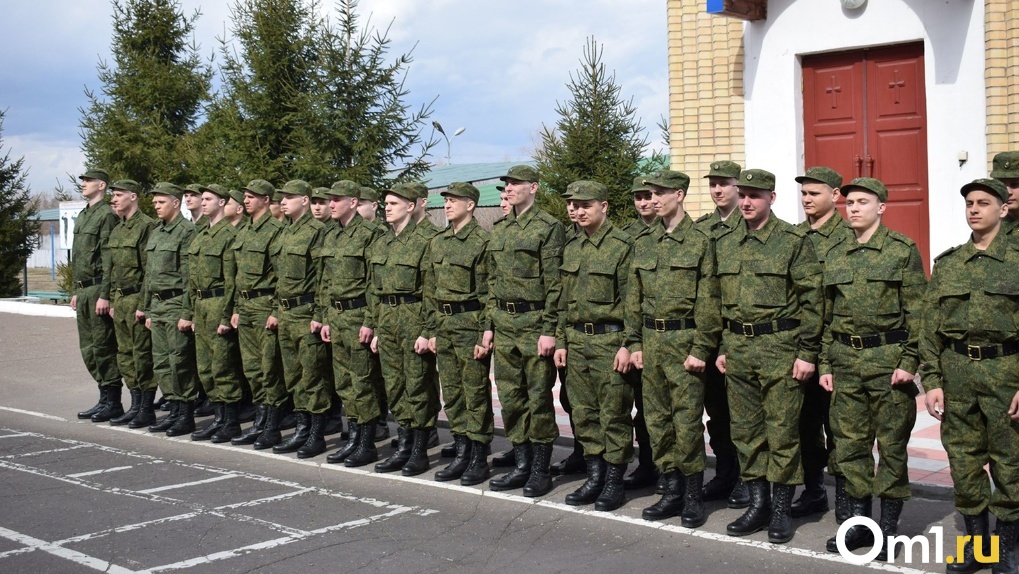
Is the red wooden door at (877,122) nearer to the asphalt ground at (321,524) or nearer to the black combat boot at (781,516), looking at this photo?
the asphalt ground at (321,524)

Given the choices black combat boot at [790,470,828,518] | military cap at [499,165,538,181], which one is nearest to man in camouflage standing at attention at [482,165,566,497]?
military cap at [499,165,538,181]

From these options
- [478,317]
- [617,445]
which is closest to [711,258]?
[617,445]

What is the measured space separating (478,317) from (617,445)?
5.24 feet

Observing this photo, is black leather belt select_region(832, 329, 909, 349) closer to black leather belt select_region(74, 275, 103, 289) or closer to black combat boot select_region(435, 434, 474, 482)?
black combat boot select_region(435, 434, 474, 482)

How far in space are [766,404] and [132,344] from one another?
23.0 ft

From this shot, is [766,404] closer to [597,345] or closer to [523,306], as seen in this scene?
[597,345]

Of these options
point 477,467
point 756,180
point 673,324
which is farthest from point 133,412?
point 756,180

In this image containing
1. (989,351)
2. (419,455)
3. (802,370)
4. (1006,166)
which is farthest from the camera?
(419,455)

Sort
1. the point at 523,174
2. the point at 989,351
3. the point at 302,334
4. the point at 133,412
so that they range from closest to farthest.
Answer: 1. the point at 989,351
2. the point at 523,174
3. the point at 302,334
4. the point at 133,412

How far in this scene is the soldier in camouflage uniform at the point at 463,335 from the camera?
26.0 feet

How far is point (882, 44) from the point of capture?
37.1ft

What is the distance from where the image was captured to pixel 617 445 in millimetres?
6988

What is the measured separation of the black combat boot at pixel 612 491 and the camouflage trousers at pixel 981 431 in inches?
87.1

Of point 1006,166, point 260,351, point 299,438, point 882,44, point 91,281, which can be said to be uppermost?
point 882,44
